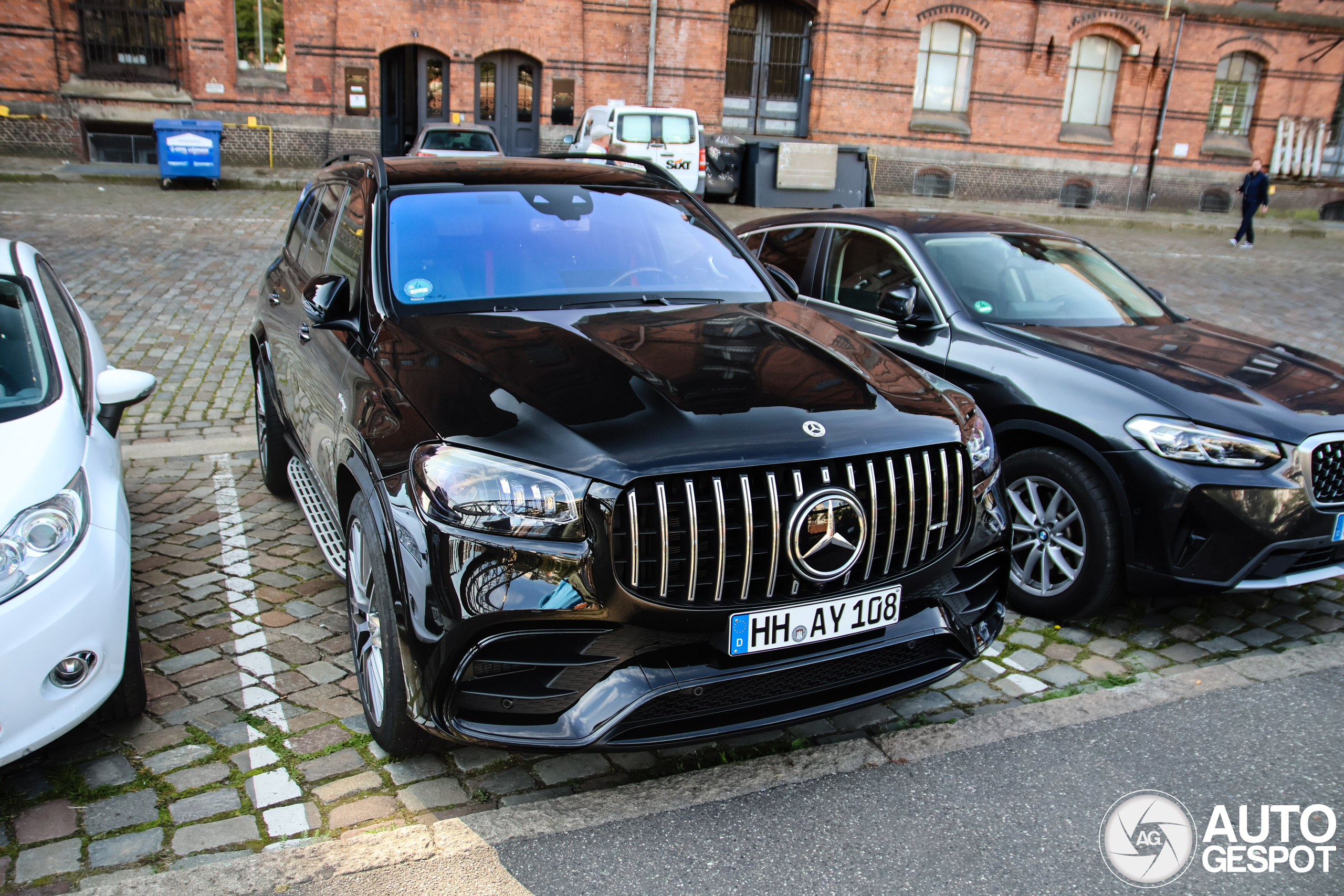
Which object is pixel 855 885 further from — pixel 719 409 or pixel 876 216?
pixel 876 216

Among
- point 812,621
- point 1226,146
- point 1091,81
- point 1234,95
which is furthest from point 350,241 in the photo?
point 1234,95

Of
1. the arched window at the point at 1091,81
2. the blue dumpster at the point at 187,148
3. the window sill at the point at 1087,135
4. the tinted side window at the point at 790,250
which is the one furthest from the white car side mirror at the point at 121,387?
the arched window at the point at 1091,81

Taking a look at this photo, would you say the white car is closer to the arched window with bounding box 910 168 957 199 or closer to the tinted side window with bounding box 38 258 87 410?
the tinted side window with bounding box 38 258 87 410

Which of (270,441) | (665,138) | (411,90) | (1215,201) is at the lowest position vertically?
(270,441)

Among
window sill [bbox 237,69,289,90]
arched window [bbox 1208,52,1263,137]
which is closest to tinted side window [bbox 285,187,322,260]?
window sill [bbox 237,69,289,90]

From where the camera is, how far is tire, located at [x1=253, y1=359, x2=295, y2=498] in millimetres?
4977

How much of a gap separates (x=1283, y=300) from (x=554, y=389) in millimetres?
13022

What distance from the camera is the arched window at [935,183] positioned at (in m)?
25.4

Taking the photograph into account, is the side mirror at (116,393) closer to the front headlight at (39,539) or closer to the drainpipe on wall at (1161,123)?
the front headlight at (39,539)

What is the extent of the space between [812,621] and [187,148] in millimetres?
18984

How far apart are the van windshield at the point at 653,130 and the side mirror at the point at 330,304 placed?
17.0m

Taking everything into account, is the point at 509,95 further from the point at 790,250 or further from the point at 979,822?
the point at 979,822

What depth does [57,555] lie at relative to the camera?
282 centimetres

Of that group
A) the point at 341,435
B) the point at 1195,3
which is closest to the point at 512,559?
the point at 341,435
